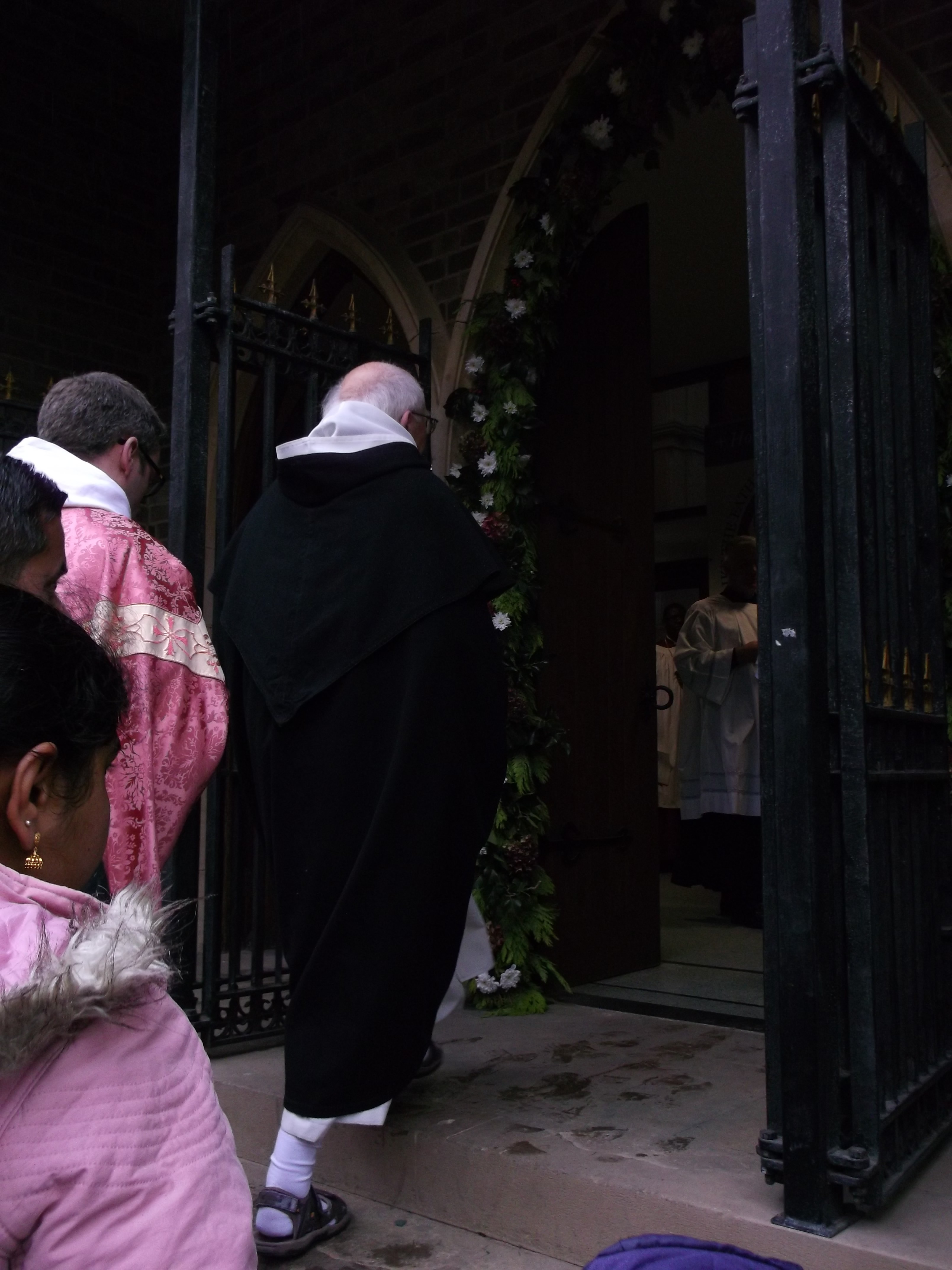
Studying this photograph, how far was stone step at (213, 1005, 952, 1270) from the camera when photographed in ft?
7.55

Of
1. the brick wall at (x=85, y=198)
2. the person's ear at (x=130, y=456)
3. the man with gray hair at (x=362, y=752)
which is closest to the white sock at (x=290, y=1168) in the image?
the man with gray hair at (x=362, y=752)

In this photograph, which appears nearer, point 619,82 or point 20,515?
point 20,515

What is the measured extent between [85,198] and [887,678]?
5.48 m

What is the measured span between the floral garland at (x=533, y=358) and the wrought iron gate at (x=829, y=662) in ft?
5.74

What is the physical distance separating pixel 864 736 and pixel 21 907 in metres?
1.80

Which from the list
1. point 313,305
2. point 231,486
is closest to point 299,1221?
point 231,486

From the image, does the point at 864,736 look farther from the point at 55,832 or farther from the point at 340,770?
the point at 55,832

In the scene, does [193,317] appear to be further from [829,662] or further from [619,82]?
[829,662]

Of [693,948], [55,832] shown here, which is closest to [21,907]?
[55,832]

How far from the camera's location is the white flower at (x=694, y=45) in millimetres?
4156

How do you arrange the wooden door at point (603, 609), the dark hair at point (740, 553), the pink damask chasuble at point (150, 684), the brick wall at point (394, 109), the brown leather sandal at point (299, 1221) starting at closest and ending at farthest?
the brown leather sandal at point (299, 1221) → the pink damask chasuble at point (150, 684) → the wooden door at point (603, 609) → the brick wall at point (394, 109) → the dark hair at point (740, 553)

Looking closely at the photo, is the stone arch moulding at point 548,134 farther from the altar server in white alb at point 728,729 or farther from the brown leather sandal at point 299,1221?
the brown leather sandal at point 299,1221

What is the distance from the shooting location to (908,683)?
2811 mm

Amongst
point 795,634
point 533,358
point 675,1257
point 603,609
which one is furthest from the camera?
point 603,609
